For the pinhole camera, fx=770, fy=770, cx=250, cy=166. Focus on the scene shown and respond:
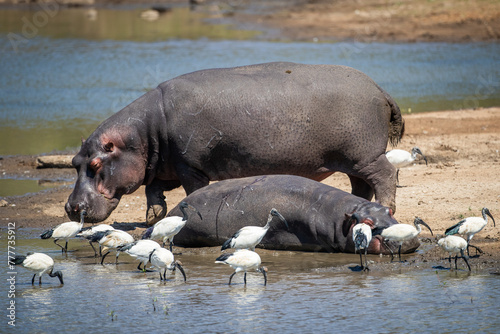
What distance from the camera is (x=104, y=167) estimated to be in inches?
353

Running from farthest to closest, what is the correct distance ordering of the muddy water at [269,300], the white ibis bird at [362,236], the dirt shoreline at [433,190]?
1. the dirt shoreline at [433,190]
2. the white ibis bird at [362,236]
3. the muddy water at [269,300]

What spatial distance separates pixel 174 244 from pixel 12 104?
11.8 metres

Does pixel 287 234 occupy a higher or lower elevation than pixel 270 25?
lower

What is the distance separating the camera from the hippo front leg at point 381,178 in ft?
29.3

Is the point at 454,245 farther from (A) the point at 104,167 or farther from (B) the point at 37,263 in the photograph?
(A) the point at 104,167

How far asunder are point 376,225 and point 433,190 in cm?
275

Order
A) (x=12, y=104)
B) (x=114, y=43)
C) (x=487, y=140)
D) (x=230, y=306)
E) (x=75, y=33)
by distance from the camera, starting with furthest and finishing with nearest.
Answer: (x=75, y=33) → (x=114, y=43) → (x=12, y=104) → (x=487, y=140) → (x=230, y=306)

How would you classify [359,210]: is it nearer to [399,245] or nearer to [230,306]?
[399,245]

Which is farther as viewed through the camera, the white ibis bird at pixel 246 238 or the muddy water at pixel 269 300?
the white ibis bird at pixel 246 238

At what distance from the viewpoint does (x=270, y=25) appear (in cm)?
3716

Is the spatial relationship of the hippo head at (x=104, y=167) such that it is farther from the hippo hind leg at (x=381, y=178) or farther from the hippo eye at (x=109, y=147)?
the hippo hind leg at (x=381, y=178)

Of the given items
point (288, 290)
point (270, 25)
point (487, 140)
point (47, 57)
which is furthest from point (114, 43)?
point (288, 290)

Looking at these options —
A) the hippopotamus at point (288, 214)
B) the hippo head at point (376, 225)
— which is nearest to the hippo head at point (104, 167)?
the hippopotamus at point (288, 214)

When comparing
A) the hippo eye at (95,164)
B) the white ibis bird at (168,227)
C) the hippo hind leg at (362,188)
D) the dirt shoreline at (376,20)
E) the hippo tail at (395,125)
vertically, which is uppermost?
the dirt shoreline at (376,20)
